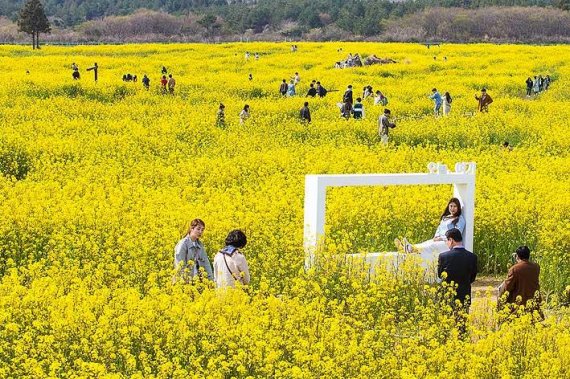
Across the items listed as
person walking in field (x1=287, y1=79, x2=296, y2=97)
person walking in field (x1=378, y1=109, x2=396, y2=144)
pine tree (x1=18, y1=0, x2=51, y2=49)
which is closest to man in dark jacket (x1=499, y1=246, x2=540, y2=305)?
person walking in field (x1=378, y1=109, x2=396, y2=144)

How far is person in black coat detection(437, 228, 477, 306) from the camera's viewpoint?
958 cm

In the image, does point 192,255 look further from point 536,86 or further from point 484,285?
point 536,86

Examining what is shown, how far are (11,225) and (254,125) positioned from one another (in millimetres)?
15199

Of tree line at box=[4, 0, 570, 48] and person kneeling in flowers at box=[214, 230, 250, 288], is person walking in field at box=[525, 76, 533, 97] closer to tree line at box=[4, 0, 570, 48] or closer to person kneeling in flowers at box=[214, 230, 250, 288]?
person kneeling in flowers at box=[214, 230, 250, 288]

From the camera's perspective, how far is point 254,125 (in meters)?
27.3

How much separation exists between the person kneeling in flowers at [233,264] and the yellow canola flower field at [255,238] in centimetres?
21

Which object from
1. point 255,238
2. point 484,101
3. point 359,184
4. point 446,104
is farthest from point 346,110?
point 359,184

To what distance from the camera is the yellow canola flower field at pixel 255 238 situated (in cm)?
755

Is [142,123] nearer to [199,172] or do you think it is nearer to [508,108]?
[199,172]

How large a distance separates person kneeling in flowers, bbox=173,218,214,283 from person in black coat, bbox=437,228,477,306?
2.36 metres

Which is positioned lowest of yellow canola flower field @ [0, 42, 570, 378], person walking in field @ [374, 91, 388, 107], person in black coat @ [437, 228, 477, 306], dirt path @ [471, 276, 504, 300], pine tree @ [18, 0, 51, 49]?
dirt path @ [471, 276, 504, 300]

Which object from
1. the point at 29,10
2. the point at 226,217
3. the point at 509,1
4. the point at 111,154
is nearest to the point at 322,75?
the point at 111,154

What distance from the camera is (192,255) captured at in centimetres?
984

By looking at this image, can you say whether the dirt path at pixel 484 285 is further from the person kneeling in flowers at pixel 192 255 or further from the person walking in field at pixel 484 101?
the person walking in field at pixel 484 101
